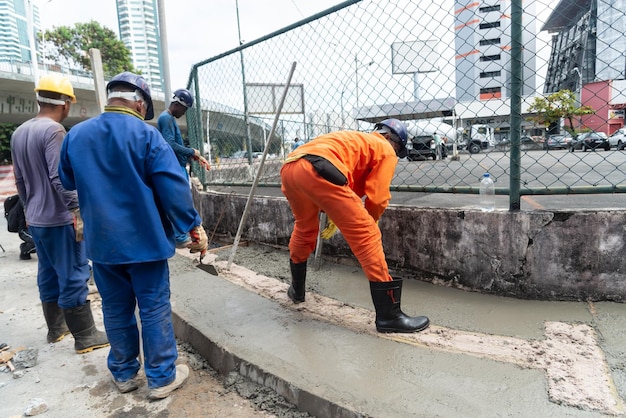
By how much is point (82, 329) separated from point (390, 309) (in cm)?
210

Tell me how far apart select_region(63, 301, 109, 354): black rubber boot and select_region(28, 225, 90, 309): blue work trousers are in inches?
1.8

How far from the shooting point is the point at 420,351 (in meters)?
2.14

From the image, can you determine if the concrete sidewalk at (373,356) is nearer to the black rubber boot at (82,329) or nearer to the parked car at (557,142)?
the black rubber boot at (82,329)

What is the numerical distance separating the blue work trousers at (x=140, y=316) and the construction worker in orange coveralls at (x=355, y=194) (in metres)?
0.96

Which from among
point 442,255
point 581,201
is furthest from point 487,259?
point 581,201

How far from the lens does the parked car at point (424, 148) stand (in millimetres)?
4000

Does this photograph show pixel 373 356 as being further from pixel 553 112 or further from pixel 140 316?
pixel 553 112

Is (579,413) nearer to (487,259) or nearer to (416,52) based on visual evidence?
(487,259)

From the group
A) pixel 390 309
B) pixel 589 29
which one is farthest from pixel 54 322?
pixel 589 29

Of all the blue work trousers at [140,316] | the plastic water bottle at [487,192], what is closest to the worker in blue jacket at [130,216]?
the blue work trousers at [140,316]

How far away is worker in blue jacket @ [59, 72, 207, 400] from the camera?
2.00 metres

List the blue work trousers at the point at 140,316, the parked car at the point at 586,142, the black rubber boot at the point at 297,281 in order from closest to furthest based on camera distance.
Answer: the blue work trousers at the point at 140,316
the black rubber boot at the point at 297,281
the parked car at the point at 586,142

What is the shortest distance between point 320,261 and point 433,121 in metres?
Result: 1.85

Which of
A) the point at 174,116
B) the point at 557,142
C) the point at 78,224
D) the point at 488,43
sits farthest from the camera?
the point at 174,116
